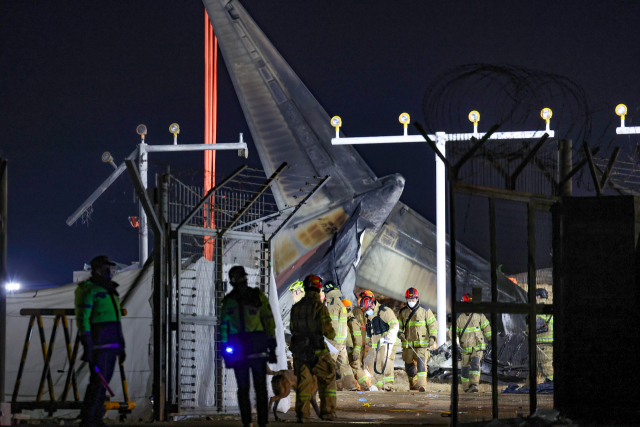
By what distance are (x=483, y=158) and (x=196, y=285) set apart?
13.9 ft

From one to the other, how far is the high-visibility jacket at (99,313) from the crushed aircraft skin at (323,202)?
1254 centimetres

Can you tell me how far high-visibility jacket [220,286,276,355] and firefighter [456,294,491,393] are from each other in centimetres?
698

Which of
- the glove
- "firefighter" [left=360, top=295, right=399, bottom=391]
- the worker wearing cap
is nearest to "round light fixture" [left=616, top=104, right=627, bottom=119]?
"firefighter" [left=360, top=295, right=399, bottom=391]

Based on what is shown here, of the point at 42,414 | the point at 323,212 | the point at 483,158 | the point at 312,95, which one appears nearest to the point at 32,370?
the point at 42,414

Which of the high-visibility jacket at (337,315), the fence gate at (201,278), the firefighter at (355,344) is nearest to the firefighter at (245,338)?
the fence gate at (201,278)

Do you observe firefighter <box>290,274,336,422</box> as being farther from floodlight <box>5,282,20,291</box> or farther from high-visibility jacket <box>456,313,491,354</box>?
high-visibility jacket <box>456,313,491,354</box>

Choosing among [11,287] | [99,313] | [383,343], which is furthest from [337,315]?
[11,287]

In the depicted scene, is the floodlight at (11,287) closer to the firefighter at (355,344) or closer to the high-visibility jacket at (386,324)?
the firefighter at (355,344)

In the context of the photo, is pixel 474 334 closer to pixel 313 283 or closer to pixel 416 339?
pixel 416 339

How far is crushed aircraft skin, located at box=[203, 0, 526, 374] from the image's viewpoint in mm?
21438

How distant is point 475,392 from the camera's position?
45.5 feet

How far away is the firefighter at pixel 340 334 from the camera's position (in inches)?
560

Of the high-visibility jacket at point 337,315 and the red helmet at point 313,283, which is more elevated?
the red helmet at point 313,283

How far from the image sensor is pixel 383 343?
1505cm
